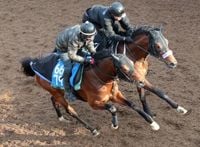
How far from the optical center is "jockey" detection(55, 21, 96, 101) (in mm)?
7000

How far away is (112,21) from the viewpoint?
829 centimetres

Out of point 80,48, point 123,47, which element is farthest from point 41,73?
point 123,47

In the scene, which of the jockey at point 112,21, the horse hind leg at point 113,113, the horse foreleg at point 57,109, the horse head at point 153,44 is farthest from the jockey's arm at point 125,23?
the horse foreleg at point 57,109

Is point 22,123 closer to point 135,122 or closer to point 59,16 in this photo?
point 135,122

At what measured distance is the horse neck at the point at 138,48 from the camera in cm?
760

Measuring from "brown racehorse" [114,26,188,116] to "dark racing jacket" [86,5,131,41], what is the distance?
0.95 feet

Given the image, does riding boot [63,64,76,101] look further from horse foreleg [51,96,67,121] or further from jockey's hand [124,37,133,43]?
jockey's hand [124,37,133,43]

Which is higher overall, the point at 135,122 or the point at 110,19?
the point at 110,19

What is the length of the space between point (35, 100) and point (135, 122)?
7.40 ft

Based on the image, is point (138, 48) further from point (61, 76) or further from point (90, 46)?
point (61, 76)

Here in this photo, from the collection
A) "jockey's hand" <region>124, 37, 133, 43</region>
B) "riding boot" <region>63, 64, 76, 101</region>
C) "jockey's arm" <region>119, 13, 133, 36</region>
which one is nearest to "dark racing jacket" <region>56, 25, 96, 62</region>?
"riding boot" <region>63, 64, 76, 101</region>

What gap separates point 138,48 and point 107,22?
2.89 feet

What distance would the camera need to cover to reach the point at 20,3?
15.1 metres

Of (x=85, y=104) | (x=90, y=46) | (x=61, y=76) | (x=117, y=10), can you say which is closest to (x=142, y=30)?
(x=117, y=10)
